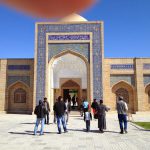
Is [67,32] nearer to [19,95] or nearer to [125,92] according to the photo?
[19,95]

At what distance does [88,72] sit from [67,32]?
12.8 ft

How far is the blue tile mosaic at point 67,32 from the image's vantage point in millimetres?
19859

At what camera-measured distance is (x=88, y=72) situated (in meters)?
20.2

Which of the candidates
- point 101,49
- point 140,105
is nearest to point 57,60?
point 101,49

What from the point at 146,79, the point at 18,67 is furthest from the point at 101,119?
the point at 18,67

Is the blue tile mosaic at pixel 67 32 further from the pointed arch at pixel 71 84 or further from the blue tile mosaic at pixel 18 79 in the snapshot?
the pointed arch at pixel 71 84

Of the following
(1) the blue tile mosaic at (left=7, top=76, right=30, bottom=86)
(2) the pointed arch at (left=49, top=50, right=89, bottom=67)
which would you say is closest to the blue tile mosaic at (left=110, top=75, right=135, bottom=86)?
(2) the pointed arch at (left=49, top=50, right=89, bottom=67)

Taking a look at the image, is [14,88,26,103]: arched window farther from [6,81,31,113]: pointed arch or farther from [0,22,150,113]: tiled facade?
[0,22,150,113]: tiled facade

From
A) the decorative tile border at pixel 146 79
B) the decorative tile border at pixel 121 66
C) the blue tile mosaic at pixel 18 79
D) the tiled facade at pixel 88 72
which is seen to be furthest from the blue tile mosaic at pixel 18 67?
the decorative tile border at pixel 146 79

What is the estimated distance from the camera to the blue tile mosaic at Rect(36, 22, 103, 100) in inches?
782

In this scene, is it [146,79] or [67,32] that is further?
[146,79]

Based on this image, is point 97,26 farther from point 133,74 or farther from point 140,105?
point 140,105

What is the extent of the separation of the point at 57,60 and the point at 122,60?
5759 mm

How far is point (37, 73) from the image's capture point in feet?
66.0
